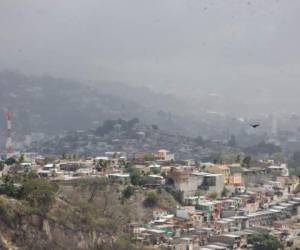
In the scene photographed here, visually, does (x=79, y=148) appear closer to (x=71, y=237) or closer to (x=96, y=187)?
(x=96, y=187)

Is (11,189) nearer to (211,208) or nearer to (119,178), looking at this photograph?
(119,178)

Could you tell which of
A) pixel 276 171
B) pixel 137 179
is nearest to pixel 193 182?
pixel 137 179

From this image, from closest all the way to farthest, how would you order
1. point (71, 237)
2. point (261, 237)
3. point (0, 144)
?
1. point (71, 237)
2. point (261, 237)
3. point (0, 144)

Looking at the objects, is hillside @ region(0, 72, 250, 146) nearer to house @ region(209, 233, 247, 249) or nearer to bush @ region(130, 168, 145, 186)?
bush @ region(130, 168, 145, 186)

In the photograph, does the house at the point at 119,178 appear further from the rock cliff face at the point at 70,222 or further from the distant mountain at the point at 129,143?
the distant mountain at the point at 129,143

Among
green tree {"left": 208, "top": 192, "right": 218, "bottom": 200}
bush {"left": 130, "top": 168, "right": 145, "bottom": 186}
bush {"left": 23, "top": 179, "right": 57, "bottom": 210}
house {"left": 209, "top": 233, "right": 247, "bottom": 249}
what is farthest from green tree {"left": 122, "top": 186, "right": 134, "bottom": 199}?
bush {"left": 23, "top": 179, "right": 57, "bottom": 210}

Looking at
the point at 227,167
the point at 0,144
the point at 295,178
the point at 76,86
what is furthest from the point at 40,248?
the point at 76,86
